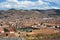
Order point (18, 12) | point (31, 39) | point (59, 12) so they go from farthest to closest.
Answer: point (18, 12), point (59, 12), point (31, 39)

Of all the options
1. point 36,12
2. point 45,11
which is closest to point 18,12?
point 36,12

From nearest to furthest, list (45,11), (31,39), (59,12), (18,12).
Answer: (31,39) < (59,12) < (18,12) < (45,11)

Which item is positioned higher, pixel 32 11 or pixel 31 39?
pixel 31 39

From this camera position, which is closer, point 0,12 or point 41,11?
point 0,12

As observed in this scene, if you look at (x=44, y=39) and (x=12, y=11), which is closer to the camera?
(x=44, y=39)

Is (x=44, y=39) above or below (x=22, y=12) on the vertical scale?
above

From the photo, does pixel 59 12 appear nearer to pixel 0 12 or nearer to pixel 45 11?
pixel 45 11

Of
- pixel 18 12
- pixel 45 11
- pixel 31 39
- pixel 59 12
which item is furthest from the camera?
pixel 45 11

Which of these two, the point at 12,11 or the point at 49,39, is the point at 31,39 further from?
the point at 12,11

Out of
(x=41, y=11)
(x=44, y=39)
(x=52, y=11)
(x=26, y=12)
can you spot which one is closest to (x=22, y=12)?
(x=26, y=12)
